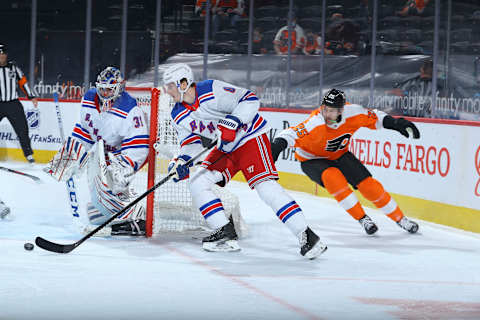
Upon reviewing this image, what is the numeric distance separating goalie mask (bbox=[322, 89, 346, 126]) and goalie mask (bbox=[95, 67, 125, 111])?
1.19m

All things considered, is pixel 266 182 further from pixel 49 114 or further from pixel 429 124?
pixel 49 114

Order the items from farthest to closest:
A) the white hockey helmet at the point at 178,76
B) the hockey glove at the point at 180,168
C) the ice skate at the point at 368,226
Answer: the ice skate at the point at 368,226 < the hockey glove at the point at 180,168 < the white hockey helmet at the point at 178,76

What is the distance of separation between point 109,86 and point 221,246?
1089 mm

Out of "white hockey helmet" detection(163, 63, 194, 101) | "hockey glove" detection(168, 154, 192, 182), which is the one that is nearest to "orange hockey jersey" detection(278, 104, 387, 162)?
"hockey glove" detection(168, 154, 192, 182)

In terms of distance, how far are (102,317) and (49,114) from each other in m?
6.57

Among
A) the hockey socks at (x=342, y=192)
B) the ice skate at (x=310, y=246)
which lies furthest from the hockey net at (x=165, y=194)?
the ice skate at (x=310, y=246)

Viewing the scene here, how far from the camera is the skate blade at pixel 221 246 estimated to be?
160 inches

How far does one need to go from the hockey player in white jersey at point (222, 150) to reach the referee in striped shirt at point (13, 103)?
4.91 m

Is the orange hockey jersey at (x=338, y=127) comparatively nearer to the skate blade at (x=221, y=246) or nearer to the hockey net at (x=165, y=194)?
the hockey net at (x=165, y=194)

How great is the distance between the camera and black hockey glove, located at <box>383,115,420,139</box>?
4.55 m

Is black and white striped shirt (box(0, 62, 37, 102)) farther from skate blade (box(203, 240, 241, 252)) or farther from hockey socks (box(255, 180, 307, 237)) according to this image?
hockey socks (box(255, 180, 307, 237))

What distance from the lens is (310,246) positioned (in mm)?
3893

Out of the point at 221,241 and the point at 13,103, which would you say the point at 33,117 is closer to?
the point at 13,103

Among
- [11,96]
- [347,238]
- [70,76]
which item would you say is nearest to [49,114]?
[11,96]
